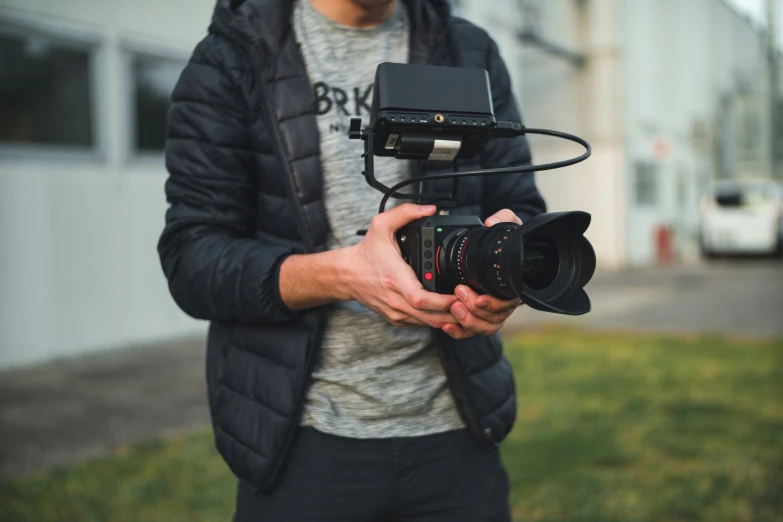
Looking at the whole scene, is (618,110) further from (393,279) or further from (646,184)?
(393,279)

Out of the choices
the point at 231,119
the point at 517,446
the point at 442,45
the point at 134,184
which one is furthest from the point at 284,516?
the point at 134,184

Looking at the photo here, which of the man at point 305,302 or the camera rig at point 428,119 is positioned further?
the man at point 305,302

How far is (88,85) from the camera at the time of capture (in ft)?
20.8

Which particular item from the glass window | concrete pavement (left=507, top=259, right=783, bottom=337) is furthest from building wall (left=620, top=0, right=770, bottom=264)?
the glass window

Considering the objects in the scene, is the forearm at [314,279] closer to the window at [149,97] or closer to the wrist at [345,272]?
the wrist at [345,272]

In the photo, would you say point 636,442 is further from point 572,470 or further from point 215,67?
point 215,67

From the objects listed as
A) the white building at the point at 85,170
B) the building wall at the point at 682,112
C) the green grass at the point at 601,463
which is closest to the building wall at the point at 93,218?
the white building at the point at 85,170

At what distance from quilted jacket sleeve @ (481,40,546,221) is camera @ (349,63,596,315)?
0.19 meters

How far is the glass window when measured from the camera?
5785 mm

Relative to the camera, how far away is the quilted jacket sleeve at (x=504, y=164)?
151cm

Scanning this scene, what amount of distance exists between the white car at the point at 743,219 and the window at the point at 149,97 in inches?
485

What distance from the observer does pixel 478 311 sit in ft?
3.74

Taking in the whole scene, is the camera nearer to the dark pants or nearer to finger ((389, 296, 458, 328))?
finger ((389, 296, 458, 328))

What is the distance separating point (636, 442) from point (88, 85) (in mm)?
4673
